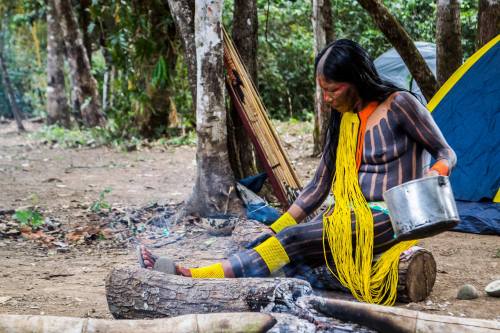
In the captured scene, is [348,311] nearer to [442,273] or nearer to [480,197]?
[442,273]

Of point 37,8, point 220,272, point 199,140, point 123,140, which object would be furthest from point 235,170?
point 37,8

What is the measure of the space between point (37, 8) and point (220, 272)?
14.3 meters

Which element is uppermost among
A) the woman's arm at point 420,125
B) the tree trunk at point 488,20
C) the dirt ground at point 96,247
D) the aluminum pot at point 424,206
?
the tree trunk at point 488,20

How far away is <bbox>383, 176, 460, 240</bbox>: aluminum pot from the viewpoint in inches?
100.0

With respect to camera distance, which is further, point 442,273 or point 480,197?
point 480,197

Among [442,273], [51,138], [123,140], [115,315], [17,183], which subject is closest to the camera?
[115,315]

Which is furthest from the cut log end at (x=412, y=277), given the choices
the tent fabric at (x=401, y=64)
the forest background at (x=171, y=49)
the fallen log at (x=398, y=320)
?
the tent fabric at (x=401, y=64)

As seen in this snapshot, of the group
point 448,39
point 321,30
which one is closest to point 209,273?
point 448,39

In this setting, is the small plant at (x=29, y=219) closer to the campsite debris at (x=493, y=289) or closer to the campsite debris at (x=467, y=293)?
the campsite debris at (x=467, y=293)

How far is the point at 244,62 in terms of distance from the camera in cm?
538

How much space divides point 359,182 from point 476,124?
259cm

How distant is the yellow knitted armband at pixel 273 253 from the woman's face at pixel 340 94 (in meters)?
0.70

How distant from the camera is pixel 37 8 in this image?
15570 millimetres

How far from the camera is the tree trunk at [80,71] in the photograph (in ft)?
40.2
